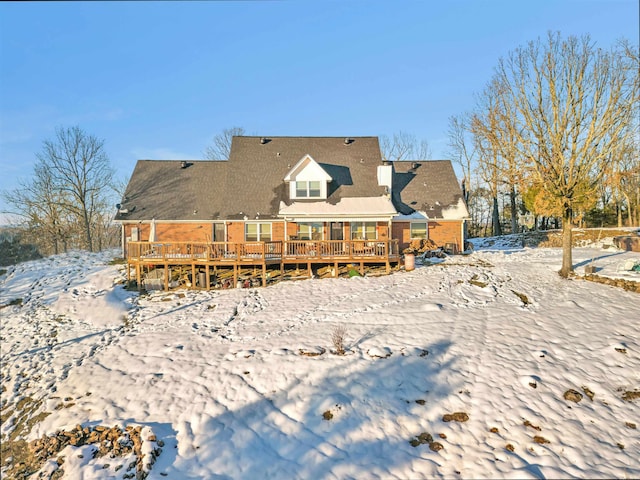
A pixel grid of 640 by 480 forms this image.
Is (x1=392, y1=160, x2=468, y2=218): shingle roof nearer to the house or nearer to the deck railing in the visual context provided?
the house

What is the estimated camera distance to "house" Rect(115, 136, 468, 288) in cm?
1677

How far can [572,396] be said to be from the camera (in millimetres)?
7312

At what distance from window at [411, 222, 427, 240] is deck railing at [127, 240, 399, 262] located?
177 inches

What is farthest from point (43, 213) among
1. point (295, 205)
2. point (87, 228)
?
point (295, 205)

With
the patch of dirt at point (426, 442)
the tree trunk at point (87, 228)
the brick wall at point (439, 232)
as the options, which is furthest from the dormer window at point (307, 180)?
the tree trunk at point (87, 228)

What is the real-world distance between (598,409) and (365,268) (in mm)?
11002

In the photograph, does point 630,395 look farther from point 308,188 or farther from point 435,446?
point 308,188

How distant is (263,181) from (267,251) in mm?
6409

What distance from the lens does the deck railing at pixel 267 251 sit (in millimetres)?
15695

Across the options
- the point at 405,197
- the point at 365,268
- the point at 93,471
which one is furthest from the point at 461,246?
the point at 93,471

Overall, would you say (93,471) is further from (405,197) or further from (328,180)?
(405,197)

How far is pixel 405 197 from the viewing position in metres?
21.8

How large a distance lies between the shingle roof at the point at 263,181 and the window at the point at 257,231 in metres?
0.55

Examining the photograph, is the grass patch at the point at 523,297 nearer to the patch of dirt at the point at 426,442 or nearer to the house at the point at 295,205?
the house at the point at 295,205
